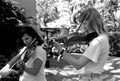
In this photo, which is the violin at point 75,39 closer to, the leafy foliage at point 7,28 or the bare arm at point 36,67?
the bare arm at point 36,67

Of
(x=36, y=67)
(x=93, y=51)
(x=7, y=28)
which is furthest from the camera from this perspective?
(x=7, y=28)

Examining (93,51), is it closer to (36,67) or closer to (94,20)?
(94,20)

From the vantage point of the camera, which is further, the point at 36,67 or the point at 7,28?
the point at 7,28

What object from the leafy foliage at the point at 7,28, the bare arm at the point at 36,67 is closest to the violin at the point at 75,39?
the bare arm at the point at 36,67

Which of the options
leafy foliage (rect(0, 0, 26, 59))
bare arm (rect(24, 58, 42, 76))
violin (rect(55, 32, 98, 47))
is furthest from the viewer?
leafy foliage (rect(0, 0, 26, 59))

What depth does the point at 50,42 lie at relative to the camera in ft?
5.64

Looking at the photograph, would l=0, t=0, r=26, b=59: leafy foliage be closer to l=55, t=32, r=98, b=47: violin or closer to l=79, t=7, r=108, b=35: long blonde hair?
l=55, t=32, r=98, b=47: violin

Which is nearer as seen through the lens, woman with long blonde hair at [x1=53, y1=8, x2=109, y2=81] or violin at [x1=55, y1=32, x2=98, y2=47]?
woman with long blonde hair at [x1=53, y1=8, x2=109, y2=81]

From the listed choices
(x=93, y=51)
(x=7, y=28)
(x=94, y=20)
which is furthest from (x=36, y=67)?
(x=7, y=28)

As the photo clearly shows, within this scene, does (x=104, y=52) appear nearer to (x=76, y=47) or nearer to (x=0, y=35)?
(x=0, y=35)

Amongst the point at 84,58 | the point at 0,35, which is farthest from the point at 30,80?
the point at 0,35

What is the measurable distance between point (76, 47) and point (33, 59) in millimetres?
9194

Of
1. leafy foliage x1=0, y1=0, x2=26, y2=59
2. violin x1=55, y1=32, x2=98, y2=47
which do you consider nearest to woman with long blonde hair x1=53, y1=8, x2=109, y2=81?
violin x1=55, y1=32, x2=98, y2=47

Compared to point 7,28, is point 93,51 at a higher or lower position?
higher
